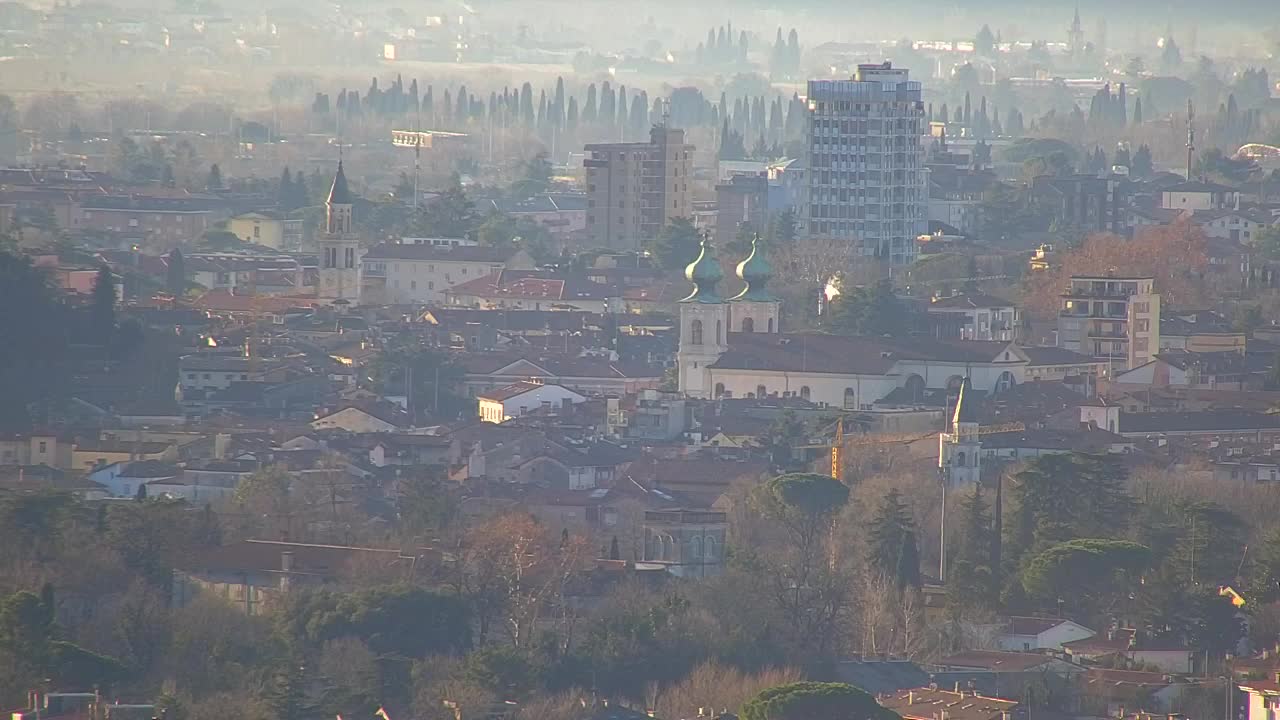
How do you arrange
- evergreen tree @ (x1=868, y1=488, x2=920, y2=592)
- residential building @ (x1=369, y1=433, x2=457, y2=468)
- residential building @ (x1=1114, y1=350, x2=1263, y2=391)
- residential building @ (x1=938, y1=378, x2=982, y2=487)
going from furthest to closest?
residential building @ (x1=1114, y1=350, x2=1263, y2=391), residential building @ (x1=369, y1=433, x2=457, y2=468), residential building @ (x1=938, y1=378, x2=982, y2=487), evergreen tree @ (x1=868, y1=488, x2=920, y2=592)

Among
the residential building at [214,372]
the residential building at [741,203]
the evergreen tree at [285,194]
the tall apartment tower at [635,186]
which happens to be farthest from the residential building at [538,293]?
the evergreen tree at [285,194]

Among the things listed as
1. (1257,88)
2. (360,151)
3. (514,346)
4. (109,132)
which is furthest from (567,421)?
(1257,88)

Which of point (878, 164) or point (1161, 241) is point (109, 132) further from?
point (1161, 241)

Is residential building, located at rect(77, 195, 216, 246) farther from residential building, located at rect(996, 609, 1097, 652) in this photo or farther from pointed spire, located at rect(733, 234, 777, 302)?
residential building, located at rect(996, 609, 1097, 652)

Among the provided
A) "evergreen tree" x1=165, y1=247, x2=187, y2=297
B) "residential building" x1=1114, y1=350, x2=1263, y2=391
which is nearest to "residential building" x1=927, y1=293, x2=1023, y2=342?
"residential building" x1=1114, y1=350, x2=1263, y2=391

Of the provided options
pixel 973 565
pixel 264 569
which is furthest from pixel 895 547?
pixel 264 569

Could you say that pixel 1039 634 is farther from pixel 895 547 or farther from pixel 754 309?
pixel 754 309

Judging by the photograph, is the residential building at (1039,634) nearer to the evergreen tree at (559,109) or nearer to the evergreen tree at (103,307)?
the evergreen tree at (103,307)
